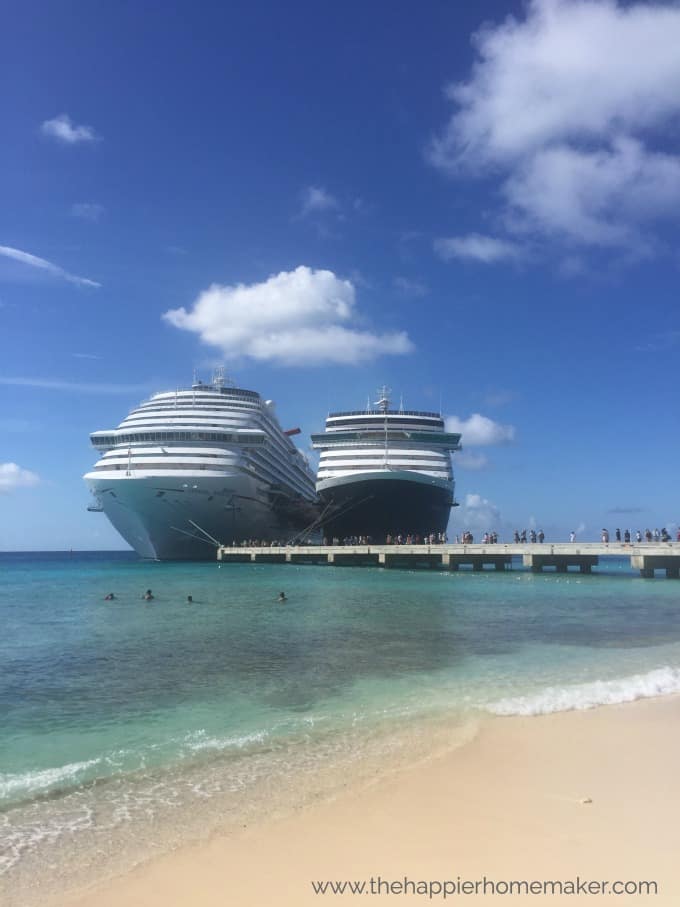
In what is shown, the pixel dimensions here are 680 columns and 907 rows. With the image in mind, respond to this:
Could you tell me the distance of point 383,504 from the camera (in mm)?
55844

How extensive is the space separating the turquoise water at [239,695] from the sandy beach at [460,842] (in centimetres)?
52

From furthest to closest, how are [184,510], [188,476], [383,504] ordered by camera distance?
[383,504], [184,510], [188,476]

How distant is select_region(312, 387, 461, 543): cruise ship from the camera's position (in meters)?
54.8

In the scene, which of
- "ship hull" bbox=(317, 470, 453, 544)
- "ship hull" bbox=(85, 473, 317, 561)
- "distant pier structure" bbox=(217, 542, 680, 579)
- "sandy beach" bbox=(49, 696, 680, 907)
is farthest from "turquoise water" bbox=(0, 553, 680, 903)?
"ship hull" bbox=(317, 470, 453, 544)

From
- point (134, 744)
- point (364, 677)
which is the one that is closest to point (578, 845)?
point (134, 744)

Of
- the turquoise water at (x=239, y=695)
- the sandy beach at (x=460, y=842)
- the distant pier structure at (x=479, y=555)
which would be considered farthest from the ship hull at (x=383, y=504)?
the sandy beach at (x=460, y=842)

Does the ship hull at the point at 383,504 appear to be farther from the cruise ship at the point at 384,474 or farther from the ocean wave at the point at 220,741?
the ocean wave at the point at 220,741

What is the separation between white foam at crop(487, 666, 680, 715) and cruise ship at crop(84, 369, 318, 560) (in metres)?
44.5

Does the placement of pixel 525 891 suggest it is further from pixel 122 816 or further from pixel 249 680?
pixel 249 680

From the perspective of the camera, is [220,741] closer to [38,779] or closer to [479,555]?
[38,779]

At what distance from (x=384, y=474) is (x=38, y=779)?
152 feet

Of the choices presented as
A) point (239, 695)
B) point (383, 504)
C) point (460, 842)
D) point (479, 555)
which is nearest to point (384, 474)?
point (383, 504)

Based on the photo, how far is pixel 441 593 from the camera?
3266 centimetres

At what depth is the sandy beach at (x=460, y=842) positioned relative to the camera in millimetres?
4918
